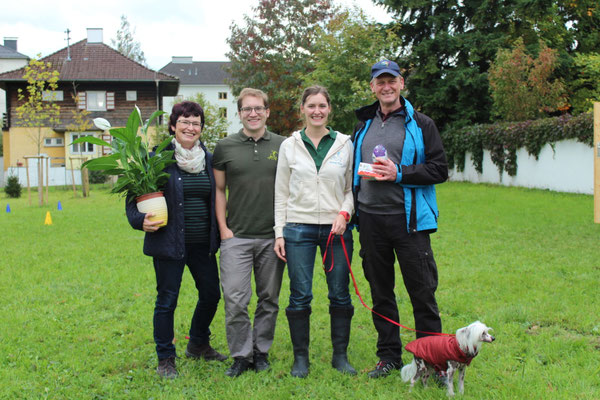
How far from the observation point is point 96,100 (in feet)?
124

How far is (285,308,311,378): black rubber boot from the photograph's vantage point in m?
4.11

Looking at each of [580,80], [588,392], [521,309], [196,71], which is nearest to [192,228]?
[588,392]

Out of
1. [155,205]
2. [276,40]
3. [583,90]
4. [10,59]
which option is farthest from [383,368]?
[10,59]

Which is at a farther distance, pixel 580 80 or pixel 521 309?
pixel 580 80

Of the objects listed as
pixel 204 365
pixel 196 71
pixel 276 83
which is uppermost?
pixel 196 71

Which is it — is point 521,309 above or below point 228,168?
below

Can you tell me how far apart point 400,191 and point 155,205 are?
1.70 metres

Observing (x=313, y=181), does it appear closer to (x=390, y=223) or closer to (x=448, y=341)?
(x=390, y=223)

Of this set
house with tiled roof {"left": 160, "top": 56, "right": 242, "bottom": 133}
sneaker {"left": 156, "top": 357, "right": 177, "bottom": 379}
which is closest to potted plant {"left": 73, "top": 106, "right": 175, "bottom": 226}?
sneaker {"left": 156, "top": 357, "right": 177, "bottom": 379}

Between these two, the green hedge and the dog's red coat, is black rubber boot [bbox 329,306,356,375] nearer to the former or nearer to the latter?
the dog's red coat

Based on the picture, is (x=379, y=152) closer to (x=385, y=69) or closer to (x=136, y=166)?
(x=385, y=69)

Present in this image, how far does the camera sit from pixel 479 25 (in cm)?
2886

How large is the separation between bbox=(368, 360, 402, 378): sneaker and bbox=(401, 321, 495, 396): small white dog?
0.31 m

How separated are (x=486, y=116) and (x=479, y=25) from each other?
15.6ft
